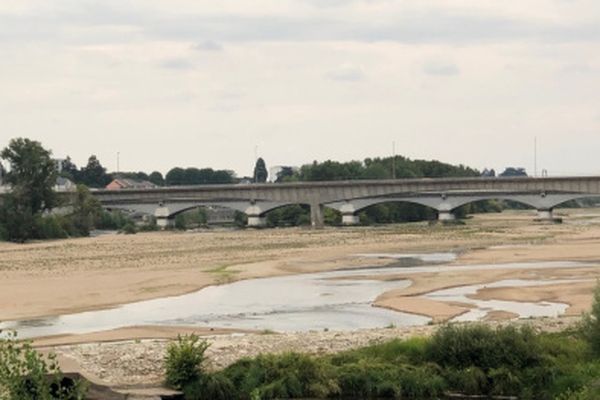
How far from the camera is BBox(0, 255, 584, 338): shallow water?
42.6m

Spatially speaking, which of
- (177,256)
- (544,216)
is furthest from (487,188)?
(177,256)

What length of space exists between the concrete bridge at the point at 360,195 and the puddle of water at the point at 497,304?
7930cm

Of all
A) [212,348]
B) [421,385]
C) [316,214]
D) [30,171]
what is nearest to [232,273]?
[212,348]

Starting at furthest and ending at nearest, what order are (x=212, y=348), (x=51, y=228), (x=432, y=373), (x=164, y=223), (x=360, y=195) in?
(x=164, y=223)
(x=360, y=195)
(x=51, y=228)
(x=212, y=348)
(x=432, y=373)

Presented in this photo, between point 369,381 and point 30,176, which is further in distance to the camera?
Result: point 30,176

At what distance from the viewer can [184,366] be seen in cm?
3016

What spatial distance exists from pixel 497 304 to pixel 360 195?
91.8 meters

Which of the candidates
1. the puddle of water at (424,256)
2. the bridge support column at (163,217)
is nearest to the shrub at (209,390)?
the puddle of water at (424,256)

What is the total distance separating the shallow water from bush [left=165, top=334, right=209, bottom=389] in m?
10.4

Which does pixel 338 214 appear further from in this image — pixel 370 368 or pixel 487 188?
pixel 370 368

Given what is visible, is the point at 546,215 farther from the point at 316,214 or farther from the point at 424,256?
the point at 424,256

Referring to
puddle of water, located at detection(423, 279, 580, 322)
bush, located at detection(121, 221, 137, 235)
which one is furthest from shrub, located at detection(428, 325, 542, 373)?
bush, located at detection(121, 221, 137, 235)

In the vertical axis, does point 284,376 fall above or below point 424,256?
above

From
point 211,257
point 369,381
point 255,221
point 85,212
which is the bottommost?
point 369,381
